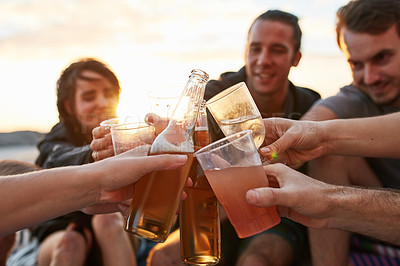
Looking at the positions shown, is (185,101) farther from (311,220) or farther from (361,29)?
(361,29)

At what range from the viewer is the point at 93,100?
3.95m

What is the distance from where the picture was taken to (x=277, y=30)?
150 inches

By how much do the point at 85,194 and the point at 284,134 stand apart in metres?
1.00

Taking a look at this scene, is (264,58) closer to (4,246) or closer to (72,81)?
(72,81)

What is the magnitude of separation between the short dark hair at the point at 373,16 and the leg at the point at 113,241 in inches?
99.1

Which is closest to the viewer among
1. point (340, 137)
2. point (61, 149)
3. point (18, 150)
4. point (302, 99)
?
point (340, 137)

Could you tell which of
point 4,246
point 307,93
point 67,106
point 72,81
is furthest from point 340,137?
point 67,106

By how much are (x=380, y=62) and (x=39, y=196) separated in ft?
9.22

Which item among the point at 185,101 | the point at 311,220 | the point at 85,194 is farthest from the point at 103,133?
the point at 311,220

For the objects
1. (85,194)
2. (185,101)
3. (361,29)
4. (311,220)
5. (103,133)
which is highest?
(361,29)

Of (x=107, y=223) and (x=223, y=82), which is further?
(x=223, y=82)

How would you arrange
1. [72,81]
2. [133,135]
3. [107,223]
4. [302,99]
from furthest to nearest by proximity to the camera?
[72,81] → [302,99] → [107,223] → [133,135]

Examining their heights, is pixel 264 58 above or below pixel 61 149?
above

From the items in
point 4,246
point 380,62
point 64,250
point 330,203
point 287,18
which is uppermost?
point 287,18
